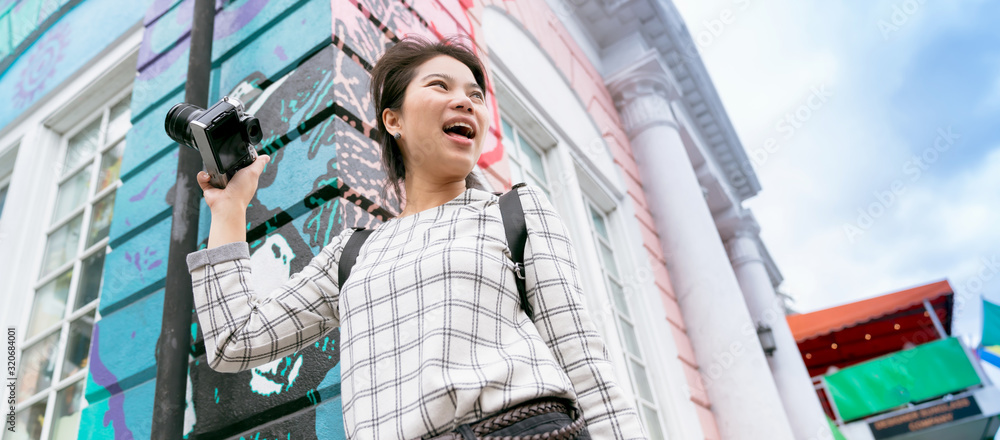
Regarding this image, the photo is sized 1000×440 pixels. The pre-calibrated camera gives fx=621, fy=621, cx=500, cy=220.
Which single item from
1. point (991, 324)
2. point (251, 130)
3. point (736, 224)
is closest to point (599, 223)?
point (251, 130)

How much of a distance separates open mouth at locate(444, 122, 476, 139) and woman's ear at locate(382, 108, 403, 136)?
147mm

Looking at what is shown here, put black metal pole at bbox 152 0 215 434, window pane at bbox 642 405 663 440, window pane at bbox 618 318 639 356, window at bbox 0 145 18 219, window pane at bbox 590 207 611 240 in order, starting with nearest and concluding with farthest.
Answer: black metal pole at bbox 152 0 215 434, window at bbox 0 145 18 219, window pane at bbox 642 405 663 440, window pane at bbox 618 318 639 356, window pane at bbox 590 207 611 240

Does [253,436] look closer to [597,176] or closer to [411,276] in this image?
[411,276]

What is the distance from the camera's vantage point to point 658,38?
626 cm

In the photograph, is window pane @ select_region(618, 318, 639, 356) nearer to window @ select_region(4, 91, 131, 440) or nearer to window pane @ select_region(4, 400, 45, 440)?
window @ select_region(4, 91, 131, 440)

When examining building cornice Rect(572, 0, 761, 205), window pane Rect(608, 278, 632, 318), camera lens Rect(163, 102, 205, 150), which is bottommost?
camera lens Rect(163, 102, 205, 150)

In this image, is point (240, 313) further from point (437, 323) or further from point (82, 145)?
→ point (82, 145)

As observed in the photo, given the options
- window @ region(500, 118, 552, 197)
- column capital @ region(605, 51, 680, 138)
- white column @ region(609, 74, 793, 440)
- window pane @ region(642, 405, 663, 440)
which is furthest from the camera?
column capital @ region(605, 51, 680, 138)

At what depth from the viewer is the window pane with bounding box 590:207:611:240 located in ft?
14.8

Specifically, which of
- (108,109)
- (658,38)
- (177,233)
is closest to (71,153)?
(108,109)

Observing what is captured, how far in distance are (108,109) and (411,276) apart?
9.06 feet

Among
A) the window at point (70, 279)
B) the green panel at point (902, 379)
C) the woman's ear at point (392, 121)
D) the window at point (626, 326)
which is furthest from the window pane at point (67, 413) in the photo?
the green panel at point (902, 379)

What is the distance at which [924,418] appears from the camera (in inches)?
340

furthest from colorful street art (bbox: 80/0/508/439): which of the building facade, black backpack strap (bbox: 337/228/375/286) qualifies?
black backpack strap (bbox: 337/228/375/286)
